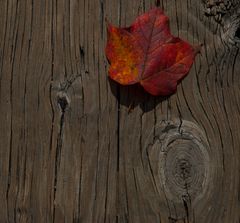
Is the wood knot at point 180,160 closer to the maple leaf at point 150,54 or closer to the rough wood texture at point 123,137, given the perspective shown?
the rough wood texture at point 123,137

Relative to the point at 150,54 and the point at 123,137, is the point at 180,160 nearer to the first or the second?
the point at 123,137

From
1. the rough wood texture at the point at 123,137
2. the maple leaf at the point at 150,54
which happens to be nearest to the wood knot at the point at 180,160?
the rough wood texture at the point at 123,137

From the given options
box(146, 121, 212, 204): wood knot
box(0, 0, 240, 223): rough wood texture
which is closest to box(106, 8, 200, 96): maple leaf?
box(0, 0, 240, 223): rough wood texture

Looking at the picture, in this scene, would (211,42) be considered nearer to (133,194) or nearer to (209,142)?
(209,142)

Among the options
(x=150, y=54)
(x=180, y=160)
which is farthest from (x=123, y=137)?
(x=150, y=54)

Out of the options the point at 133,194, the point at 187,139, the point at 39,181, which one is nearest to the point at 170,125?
the point at 187,139

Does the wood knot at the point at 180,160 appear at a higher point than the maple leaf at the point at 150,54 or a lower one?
lower
